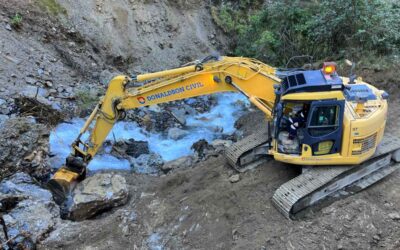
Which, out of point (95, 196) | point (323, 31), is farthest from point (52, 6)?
point (323, 31)

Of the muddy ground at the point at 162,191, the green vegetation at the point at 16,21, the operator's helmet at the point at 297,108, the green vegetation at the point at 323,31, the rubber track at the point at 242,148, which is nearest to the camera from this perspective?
the muddy ground at the point at 162,191

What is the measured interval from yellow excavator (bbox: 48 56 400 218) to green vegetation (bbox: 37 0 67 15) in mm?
6931

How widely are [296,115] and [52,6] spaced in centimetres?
942

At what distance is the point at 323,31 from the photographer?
13.9m

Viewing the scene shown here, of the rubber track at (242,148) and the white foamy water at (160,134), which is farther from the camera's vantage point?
the white foamy water at (160,134)

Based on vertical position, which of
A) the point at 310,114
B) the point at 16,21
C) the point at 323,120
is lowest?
the point at 323,120

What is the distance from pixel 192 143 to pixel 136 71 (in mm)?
4062

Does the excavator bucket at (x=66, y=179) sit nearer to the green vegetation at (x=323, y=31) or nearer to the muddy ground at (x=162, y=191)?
the muddy ground at (x=162, y=191)

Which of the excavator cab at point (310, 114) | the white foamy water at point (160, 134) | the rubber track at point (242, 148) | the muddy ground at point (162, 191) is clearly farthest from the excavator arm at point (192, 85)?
the white foamy water at point (160, 134)

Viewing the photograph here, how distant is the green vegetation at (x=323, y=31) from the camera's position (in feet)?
43.7

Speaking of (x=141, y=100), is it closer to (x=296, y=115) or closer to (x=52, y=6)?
(x=296, y=115)

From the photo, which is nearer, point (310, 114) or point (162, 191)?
point (310, 114)

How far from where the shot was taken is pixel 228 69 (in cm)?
769

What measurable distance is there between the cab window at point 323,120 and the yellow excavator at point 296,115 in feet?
0.05
